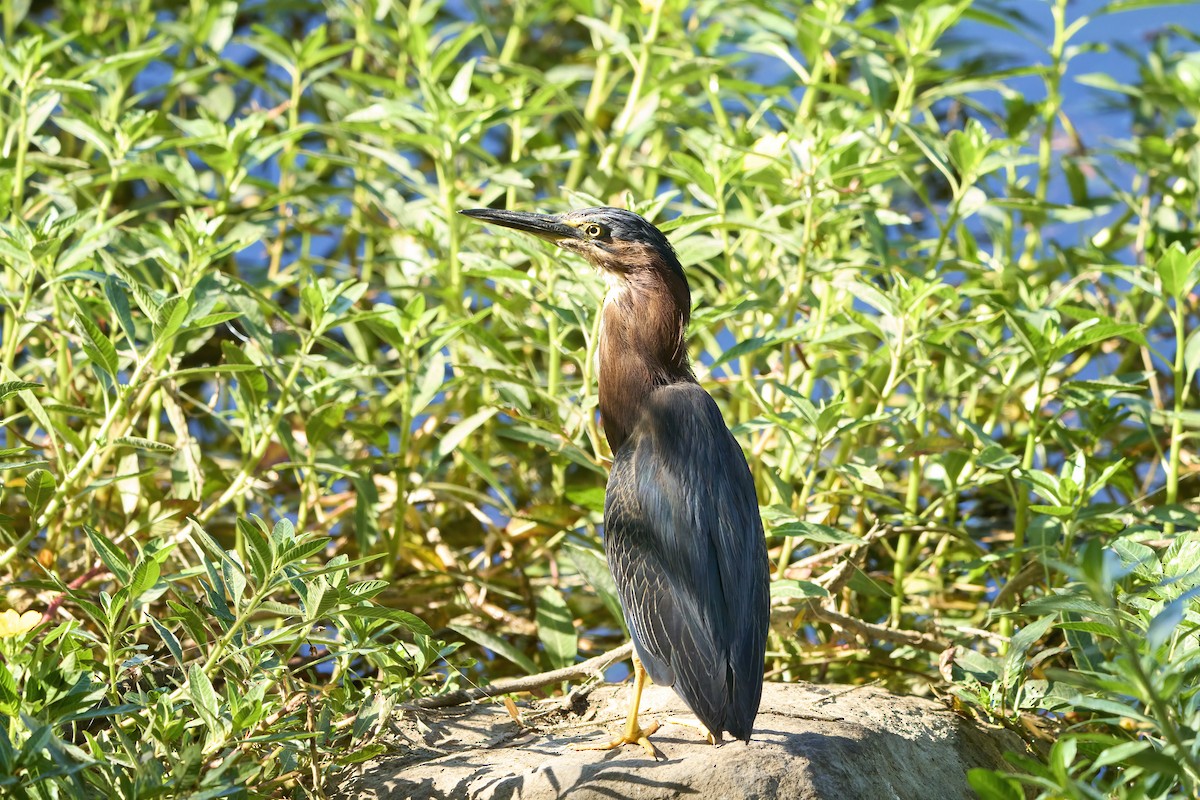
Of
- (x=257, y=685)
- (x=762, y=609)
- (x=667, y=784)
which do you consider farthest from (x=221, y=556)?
(x=762, y=609)

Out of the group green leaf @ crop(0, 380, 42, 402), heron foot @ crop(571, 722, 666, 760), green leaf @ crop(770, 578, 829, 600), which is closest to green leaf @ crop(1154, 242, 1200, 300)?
green leaf @ crop(770, 578, 829, 600)

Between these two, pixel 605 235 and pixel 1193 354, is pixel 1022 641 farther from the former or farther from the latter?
pixel 605 235

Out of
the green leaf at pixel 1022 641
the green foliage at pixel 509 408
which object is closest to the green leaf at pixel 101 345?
the green foliage at pixel 509 408

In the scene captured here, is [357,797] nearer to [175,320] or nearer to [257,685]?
[257,685]

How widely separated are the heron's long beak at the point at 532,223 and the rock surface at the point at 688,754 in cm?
118

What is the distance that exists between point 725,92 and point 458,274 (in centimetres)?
174

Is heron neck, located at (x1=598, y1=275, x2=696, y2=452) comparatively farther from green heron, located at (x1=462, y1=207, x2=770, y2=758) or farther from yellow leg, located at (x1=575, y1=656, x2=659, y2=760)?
yellow leg, located at (x1=575, y1=656, x2=659, y2=760)

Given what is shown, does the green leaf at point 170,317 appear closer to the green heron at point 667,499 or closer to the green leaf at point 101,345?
the green leaf at point 101,345

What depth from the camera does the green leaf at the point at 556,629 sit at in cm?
348

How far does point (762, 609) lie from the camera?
2803mm

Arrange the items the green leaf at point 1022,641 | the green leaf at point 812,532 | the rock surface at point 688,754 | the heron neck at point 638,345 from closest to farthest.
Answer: the rock surface at point 688,754 → the green leaf at point 1022,641 → the green leaf at point 812,532 → the heron neck at point 638,345

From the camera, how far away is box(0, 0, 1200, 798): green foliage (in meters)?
2.52

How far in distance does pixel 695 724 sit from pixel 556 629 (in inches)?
29.8

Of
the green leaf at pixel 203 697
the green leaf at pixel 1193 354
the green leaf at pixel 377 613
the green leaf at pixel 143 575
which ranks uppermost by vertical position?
the green leaf at pixel 1193 354
